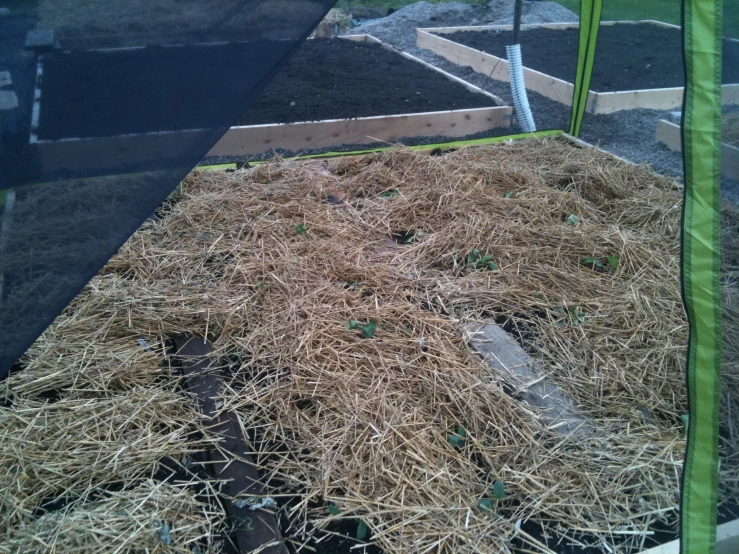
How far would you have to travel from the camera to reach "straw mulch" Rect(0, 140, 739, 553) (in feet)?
5.90

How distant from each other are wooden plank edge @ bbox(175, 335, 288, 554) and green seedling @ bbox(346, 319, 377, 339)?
578 millimetres

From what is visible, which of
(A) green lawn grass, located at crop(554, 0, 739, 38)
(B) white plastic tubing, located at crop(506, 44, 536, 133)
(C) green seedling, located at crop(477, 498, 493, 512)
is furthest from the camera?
(A) green lawn grass, located at crop(554, 0, 739, 38)

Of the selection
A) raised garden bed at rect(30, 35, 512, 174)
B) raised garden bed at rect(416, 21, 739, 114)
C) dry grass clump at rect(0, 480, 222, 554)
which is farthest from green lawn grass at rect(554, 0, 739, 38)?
dry grass clump at rect(0, 480, 222, 554)

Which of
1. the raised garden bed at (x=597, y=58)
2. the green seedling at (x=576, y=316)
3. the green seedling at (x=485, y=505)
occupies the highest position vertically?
the raised garden bed at (x=597, y=58)

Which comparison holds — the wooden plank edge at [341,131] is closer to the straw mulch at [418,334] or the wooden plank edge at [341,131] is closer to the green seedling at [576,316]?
the straw mulch at [418,334]

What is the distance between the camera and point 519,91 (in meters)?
4.70

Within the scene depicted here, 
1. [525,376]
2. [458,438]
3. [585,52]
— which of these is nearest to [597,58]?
[585,52]

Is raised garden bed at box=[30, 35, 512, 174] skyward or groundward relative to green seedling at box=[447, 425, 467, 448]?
skyward

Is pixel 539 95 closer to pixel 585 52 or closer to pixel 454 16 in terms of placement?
pixel 585 52

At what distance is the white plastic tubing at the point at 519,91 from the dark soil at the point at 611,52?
4.13 ft

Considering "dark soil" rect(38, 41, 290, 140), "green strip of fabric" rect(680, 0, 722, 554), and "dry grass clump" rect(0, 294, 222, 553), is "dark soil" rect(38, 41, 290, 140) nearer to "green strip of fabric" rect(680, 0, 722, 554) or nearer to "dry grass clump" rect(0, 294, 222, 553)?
"dry grass clump" rect(0, 294, 222, 553)

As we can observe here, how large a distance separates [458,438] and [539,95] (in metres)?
4.89

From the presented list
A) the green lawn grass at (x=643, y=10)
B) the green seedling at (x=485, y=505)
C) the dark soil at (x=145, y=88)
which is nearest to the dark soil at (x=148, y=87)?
the dark soil at (x=145, y=88)

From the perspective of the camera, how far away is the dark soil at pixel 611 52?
6324 millimetres
